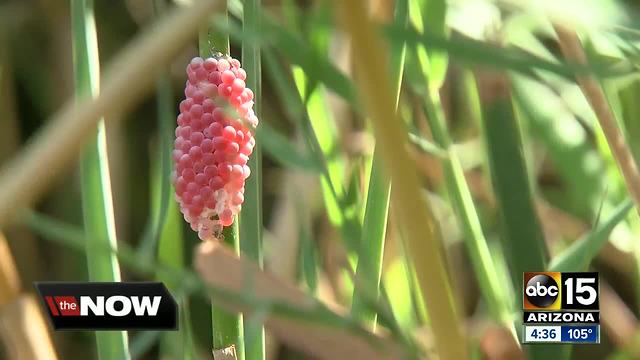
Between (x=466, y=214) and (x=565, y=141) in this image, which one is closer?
(x=466, y=214)

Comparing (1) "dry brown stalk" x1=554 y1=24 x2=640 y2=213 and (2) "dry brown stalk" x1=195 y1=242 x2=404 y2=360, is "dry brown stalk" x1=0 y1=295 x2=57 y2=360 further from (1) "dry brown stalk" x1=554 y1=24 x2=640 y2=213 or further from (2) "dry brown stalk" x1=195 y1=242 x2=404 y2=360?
(1) "dry brown stalk" x1=554 y1=24 x2=640 y2=213

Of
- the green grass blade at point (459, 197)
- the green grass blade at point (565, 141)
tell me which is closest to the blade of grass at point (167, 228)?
the green grass blade at point (459, 197)

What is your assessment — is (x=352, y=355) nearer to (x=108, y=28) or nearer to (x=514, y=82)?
(x=514, y=82)

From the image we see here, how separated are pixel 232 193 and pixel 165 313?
2.7 inches

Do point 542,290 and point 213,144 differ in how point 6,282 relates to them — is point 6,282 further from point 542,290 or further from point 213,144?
point 542,290

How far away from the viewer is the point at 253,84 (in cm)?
45

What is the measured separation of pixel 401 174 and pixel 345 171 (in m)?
0.36

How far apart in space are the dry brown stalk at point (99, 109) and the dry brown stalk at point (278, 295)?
0.39ft

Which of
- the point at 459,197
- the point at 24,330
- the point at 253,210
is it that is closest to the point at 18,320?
the point at 24,330

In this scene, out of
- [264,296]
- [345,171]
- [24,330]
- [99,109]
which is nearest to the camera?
[99,109]

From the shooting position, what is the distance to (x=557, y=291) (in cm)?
48

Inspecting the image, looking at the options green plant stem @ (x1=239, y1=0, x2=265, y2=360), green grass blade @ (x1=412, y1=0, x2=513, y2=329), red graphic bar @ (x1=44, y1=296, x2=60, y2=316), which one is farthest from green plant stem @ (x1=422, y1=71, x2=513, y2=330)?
red graphic bar @ (x1=44, y1=296, x2=60, y2=316)

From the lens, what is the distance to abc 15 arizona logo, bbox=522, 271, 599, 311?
1.58 feet

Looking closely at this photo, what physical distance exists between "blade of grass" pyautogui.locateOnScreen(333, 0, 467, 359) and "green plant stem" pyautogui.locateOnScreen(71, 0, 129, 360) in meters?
Result: 0.20
